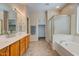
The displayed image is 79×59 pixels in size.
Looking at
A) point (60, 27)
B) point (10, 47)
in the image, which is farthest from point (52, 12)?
point (10, 47)

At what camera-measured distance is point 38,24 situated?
2.40 meters

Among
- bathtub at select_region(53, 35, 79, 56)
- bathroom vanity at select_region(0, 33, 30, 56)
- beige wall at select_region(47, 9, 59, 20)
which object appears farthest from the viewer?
bathtub at select_region(53, 35, 79, 56)

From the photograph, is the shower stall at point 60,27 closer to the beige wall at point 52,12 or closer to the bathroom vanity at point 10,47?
the beige wall at point 52,12

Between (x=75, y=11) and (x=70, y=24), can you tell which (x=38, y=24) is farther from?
(x=75, y=11)

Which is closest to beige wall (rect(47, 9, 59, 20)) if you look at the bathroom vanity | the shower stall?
the shower stall

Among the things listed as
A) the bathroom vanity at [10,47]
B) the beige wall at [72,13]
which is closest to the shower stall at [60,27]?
the beige wall at [72,13]

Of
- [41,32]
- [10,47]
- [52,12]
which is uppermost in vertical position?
[52,12]

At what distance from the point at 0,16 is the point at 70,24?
1.27 m

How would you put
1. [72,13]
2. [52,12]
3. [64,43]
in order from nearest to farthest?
[52,12] < [64,43] < [72,13]

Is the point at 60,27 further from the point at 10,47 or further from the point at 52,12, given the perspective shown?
the point at 10,47

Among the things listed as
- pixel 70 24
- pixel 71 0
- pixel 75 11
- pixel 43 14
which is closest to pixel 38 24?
pixel 43 14

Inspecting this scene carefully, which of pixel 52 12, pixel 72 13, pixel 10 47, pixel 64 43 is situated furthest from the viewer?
pixel 72 13

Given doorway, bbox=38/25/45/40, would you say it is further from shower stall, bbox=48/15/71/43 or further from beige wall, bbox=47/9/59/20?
beige wall, bbox=47/9/59/20

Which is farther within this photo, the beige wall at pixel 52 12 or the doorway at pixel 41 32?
the doorway at pixel 41 32
